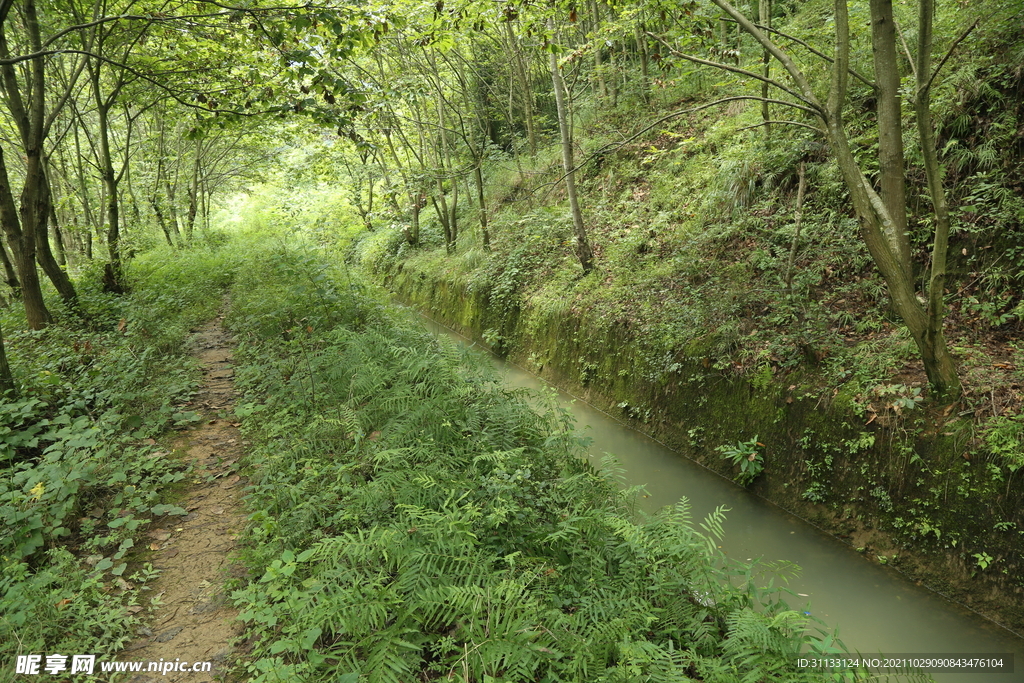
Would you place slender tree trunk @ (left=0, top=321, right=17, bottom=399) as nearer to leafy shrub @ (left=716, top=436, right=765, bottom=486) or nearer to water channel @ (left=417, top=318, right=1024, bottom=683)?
water channel @ (left=417, top=318, right=1024, bottom=683)

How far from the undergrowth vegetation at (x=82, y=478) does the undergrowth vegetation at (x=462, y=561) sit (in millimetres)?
765

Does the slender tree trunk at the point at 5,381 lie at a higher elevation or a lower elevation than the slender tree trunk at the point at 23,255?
lower

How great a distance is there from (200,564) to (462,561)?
190cm

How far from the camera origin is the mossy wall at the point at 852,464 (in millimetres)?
4086

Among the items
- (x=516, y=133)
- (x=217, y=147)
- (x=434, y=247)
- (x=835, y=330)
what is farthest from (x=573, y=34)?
(x=217, y=147)

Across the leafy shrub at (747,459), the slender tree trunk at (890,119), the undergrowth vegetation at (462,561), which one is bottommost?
the leafy shrub at (747,459)

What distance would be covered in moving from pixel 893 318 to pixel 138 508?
7.27 meters

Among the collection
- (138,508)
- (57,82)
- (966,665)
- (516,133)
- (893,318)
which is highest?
(57,82)

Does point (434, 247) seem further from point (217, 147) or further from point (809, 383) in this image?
point (809, 383)

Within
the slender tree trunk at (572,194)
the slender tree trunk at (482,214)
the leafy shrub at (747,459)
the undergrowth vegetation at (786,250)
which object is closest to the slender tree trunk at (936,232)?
the undergrowth vegetation at (786,250)

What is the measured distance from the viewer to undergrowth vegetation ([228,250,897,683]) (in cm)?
268

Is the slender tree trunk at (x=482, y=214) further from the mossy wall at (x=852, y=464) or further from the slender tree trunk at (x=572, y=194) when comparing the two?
the mossy wall at (x=852, y=464)

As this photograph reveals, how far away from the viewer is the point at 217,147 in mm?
20219

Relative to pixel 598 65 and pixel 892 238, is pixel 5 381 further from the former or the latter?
pixel 598 65
